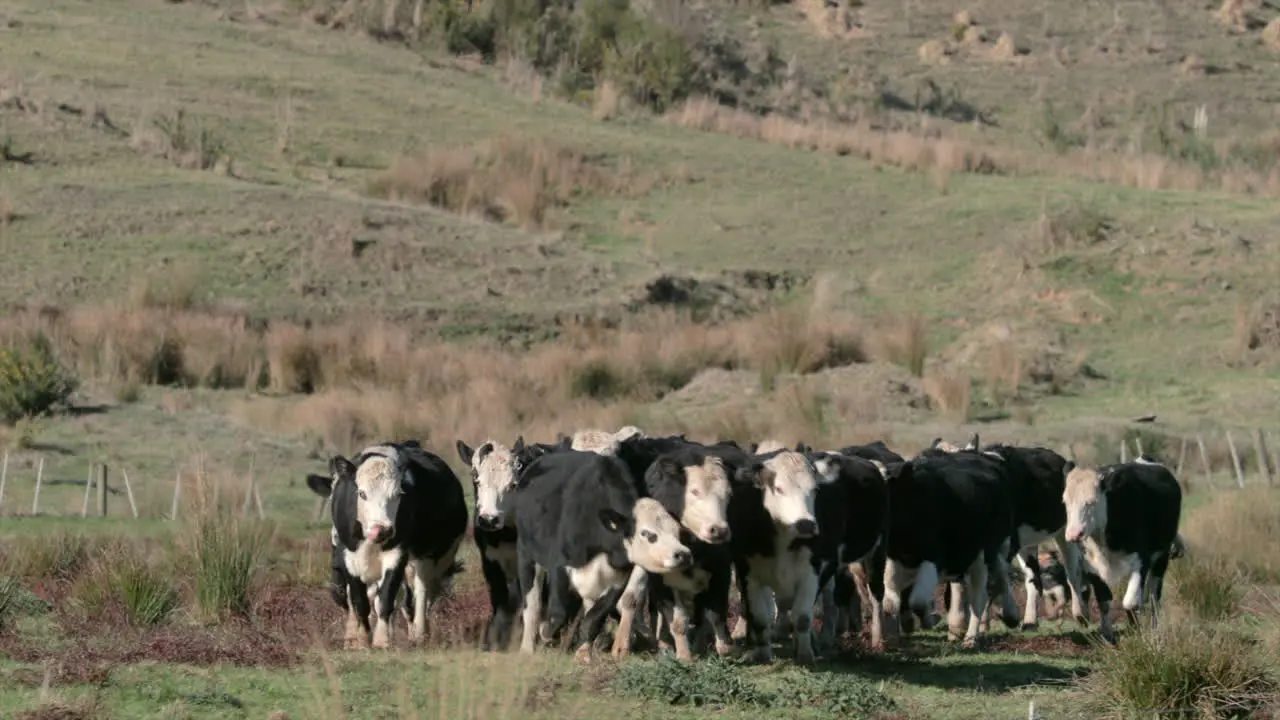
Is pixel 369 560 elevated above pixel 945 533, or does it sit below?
below

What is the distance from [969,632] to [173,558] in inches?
296

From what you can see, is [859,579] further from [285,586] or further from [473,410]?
[473,410]

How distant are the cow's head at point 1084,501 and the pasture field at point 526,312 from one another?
1073 millimetres

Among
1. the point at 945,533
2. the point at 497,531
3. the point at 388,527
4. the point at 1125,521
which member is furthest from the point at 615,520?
the point at 1125,521

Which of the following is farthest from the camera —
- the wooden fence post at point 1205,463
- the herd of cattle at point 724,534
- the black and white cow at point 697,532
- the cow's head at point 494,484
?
the wooden fence post at point 1205,463

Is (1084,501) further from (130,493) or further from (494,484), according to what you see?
(130,493)

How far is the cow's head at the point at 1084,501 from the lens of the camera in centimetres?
1934

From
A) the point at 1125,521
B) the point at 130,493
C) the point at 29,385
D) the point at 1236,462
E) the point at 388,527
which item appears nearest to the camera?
the point at 388,527

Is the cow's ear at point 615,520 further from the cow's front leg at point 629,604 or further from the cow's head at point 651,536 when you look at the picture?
the cow's front leg at point 629,604

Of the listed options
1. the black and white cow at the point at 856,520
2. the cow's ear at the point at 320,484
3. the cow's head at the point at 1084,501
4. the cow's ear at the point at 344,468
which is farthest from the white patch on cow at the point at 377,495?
the cow's head at the point at 1084,501

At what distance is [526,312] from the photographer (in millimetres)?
42344

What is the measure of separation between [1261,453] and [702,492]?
17.7 metres

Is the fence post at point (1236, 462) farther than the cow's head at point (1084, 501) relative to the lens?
Yes

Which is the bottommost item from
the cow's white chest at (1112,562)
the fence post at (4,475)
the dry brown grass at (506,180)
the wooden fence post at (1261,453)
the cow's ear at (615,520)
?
the dry brown grass at (506,180)
